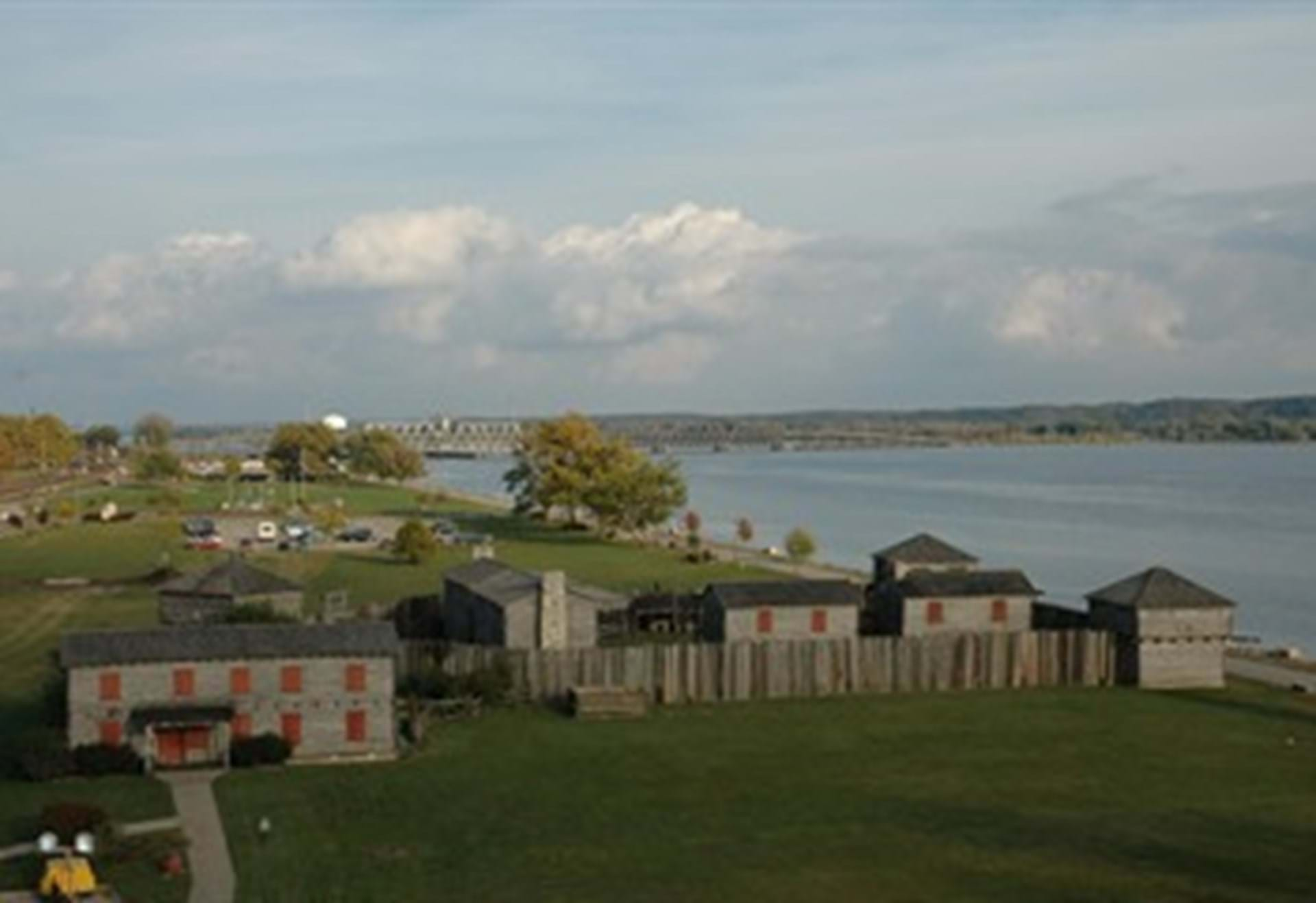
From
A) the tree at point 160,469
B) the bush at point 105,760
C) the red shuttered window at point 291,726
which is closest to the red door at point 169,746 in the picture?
the bush at point 105,760

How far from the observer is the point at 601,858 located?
111ft

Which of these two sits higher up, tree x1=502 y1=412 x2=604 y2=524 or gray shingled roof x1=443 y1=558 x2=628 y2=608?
tree x1=502 y1=412 x2=604 y2=524

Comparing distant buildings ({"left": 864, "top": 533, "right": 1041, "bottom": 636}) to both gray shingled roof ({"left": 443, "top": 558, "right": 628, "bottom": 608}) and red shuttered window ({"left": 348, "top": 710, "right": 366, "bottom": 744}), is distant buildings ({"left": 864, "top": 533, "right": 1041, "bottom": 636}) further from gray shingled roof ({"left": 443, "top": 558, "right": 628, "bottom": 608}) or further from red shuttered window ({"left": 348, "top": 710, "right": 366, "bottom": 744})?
red shuttered window ({"left": 348, "top": 710, "right": 366, "bottom": 744})

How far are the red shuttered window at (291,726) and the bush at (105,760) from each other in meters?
3.39

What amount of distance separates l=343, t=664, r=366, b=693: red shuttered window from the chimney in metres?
12.4

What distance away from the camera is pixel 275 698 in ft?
144

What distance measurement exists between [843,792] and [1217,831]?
26.3ft

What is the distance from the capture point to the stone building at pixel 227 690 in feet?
140

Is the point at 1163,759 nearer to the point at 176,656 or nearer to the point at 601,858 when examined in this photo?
the point at 601,858

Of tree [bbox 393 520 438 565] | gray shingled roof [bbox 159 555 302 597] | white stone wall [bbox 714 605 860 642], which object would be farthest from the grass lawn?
tree [bbox 393 520 438 565]

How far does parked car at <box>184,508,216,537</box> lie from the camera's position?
10575 centimetres

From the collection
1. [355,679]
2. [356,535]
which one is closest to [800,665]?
[355,679]

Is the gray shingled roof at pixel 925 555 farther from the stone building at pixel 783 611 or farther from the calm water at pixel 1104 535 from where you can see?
the calm water at pixel 1104 535

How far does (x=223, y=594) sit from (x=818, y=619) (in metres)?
19.6
